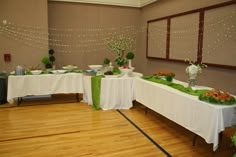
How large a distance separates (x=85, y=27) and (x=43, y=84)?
2389 millimetres

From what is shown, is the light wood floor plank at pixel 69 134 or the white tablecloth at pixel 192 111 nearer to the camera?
the white tablecloth at pixel 192 111

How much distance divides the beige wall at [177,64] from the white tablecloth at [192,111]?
128 centimetres

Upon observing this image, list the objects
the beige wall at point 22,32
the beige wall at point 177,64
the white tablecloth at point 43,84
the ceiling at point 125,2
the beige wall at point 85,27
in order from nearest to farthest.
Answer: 1. the beige wall at point 177,64
2. the white tablecloth at point 43,84
3. the beige wall at point 22,32
4. the beige wall at point 85,27
5. the ceiling at point 125,2

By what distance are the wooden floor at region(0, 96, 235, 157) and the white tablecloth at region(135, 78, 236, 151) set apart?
31 centimetres

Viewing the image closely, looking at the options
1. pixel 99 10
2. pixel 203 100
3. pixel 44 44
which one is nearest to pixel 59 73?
pixel 44 44

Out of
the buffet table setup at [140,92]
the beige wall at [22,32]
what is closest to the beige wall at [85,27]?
the beige wall at [22,32]

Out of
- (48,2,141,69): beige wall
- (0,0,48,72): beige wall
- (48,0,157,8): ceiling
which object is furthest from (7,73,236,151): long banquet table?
(48,0,157,8): ceiling

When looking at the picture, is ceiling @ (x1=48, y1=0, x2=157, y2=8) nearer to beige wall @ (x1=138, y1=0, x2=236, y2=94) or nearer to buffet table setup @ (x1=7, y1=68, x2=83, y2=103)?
beige wall @ (x1=138, y1=0, x2=236, y2=94)

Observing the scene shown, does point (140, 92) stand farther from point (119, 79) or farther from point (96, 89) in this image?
point (96, 89)

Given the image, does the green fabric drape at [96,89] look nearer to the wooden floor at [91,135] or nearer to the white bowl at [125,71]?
the wooden floor at [91,135]

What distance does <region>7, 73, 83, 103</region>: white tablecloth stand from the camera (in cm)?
425

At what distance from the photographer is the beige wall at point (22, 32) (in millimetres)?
5074

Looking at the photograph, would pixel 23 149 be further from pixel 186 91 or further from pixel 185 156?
pixel 186 91

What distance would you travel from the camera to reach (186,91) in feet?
9.66
